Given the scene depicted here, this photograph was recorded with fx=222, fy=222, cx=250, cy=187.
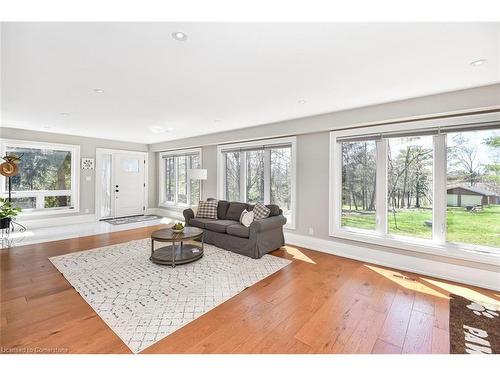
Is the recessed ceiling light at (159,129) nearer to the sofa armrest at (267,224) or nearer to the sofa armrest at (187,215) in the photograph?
the sofa armrest at (187,215)

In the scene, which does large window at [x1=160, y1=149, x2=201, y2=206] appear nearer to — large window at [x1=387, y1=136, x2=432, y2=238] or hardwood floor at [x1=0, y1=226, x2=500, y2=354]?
hardwood floor at [x1=0, y1=226, x2=500, y2=354]

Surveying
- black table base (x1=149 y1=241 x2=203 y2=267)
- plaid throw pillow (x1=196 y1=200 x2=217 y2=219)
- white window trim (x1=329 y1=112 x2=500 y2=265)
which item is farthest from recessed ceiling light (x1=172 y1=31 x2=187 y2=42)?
plaid throw pillow (x1=196 y1=200 x2=217 y2=219)

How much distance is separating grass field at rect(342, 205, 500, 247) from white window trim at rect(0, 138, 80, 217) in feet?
24.6

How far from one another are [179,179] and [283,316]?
600 cm

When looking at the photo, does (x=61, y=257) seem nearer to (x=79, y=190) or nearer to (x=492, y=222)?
(x=79, y=190)

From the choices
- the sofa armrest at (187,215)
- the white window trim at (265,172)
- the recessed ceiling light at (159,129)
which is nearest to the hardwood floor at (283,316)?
the white window trim at (265,172)

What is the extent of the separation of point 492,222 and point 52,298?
529 cm

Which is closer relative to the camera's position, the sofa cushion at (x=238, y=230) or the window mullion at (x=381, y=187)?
the window mullion at (x=381, y=187)

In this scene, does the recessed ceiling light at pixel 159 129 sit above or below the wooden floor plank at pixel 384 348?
above

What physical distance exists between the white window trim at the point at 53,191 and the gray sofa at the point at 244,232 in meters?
3.83

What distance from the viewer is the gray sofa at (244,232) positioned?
3596mm

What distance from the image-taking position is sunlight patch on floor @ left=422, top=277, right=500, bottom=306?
243 cm
